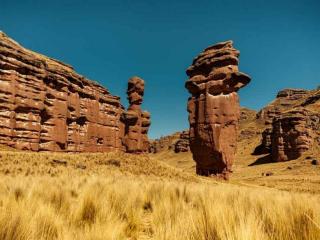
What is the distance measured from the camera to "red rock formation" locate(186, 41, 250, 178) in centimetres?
3231

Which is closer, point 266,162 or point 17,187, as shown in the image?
point 17,187

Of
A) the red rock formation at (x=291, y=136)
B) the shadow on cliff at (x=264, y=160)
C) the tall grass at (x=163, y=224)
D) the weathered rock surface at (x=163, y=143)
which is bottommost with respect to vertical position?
the tall grass at (x=163, y=224)

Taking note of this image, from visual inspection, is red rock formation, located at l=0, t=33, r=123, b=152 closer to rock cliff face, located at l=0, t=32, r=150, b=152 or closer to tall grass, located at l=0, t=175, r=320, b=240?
rock cliff face, located at l=0, t=32, r=150, b=152

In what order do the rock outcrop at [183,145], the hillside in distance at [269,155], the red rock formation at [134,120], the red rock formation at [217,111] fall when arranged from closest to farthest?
the red rock formation at [217,111] → the hillside in distance at [269,155] → the red rock formation at [134,120] → the rock outcrop at [183,145]

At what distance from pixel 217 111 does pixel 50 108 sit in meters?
30.3

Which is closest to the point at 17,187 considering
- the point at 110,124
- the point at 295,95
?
the point at 110,124

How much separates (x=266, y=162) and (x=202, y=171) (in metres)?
43.3

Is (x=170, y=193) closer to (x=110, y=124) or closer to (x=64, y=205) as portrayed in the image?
(x=64, y=205)

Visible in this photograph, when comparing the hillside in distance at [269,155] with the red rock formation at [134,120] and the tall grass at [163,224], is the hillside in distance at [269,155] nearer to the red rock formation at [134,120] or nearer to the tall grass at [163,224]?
the red rock formation at [134,120]

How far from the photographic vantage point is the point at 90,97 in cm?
6519

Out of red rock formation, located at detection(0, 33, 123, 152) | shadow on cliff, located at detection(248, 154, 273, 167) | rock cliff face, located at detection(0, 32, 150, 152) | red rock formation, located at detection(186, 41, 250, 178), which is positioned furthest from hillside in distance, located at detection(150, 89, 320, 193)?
red rock formation, located at detection(0, 33, 123, 152)

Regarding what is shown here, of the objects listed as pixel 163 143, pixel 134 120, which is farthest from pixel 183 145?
pixel 134 120

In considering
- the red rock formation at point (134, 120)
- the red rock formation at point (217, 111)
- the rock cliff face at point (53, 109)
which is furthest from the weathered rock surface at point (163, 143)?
the red rock formation at point (217, 111)

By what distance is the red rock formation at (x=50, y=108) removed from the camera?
4147 cm
